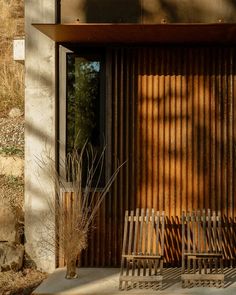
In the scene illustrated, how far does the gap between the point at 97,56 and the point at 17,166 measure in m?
2.54

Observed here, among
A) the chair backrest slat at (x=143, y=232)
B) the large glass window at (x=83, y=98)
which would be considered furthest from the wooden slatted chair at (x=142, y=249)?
the large glass window at (x=83, y=98)

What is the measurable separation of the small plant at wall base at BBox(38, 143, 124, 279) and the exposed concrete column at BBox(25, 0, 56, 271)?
134 mm

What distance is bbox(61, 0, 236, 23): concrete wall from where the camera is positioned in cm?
723

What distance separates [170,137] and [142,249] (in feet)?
4.98

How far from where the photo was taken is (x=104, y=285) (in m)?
6.65

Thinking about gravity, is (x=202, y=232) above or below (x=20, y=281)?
above

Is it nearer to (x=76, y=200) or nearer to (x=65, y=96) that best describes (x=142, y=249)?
(x=76, y=200)

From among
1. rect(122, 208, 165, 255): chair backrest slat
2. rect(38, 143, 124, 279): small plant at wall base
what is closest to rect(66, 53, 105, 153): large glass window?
rect(38, 143, 124, 279): small plant at wall base

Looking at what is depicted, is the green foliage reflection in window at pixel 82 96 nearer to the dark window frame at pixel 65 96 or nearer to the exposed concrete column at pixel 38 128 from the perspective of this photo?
the dark window frame at pixel 65 96

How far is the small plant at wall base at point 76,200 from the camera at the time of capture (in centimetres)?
691

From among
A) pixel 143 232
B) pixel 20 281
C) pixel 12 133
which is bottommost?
pixel 20 281

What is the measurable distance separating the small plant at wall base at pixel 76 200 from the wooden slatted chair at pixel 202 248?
1.18m

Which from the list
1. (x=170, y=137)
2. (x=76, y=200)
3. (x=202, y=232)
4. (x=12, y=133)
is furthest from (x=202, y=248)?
(x=12, y=133)

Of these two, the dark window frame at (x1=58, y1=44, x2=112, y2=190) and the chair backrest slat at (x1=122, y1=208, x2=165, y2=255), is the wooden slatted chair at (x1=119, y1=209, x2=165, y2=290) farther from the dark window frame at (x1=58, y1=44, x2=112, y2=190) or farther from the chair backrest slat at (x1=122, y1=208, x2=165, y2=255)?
the dark window frame at (x1=58, y1=44, x2=112, y2=190)
